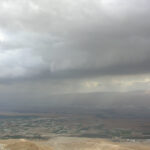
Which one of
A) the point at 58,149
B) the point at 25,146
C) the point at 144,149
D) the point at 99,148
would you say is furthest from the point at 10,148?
the point at 144,149

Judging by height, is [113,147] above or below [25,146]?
below

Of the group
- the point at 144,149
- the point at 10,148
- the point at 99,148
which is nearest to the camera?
the point at 10,148

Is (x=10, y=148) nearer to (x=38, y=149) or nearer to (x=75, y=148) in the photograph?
(x=38, y=149)

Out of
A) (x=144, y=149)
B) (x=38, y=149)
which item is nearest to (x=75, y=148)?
(x=38, y=149)

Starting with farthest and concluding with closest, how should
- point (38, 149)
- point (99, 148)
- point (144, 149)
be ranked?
point (144, 149) < point (99, 148) < point (38, 149)

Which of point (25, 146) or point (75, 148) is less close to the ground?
point (25, 146)

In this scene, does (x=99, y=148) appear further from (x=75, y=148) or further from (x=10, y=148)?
(x=10, y=148)

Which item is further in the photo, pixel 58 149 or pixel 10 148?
pixel 58 149

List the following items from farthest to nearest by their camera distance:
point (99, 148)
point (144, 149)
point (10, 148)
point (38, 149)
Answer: point (144, 149)
point (99, 148)
point (38, 149)
point (10, 148)

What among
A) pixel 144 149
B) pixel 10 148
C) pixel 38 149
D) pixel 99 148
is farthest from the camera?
pixel 144 149
